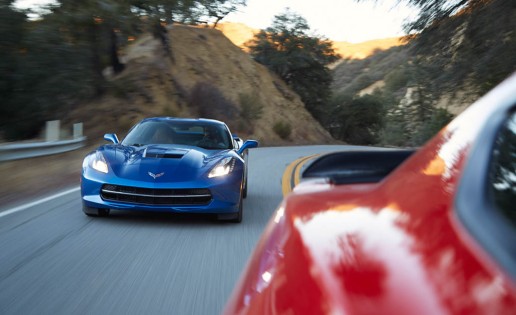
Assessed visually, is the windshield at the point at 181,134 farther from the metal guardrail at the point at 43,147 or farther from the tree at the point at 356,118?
the tree at the point at 356,118

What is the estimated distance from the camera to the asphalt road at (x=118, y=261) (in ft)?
14.0

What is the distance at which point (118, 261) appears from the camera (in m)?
5.53

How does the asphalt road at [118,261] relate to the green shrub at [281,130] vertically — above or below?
above

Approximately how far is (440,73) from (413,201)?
13894 mm

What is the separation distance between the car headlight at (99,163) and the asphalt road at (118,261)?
643 millimetres

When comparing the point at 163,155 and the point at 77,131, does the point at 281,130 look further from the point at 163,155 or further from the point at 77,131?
the point at 163,155

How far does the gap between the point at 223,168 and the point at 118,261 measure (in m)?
2.52

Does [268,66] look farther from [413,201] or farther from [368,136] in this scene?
[413,201]

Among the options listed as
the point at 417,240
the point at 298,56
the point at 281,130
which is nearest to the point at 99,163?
the point at 417,240

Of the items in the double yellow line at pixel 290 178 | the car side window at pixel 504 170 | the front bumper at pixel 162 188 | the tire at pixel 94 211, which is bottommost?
the double yellow line at pixel 290 178

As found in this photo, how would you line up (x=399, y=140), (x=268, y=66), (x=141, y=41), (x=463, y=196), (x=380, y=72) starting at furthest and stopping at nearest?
(x=380, y=72) < (x=268, y=66) < (x=399, y=140) < (x=141, y=41) < (x=463, y=196)

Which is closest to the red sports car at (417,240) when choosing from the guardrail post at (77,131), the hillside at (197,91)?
the guardrail post at (77,131)

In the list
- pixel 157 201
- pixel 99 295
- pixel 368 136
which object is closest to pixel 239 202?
pixel 157 201

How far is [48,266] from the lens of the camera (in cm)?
524
